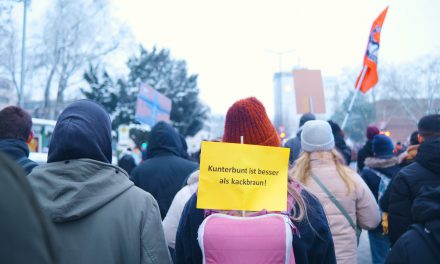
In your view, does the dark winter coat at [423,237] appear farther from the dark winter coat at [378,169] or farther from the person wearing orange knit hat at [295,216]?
the dark winter coat at [378,169]

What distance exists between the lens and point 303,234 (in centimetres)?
203

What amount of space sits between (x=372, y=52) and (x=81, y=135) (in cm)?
676

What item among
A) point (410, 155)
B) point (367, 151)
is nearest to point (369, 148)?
point (367, 151)

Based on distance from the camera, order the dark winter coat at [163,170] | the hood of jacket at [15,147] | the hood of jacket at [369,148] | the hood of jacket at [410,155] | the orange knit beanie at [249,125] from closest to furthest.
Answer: the orange knit beanie at [249,125]
the hood of jacket at [15,147]
the dark winter coat at [163,170]
the hood of jacket at [410,155]
the hood of jacket at [369,148]

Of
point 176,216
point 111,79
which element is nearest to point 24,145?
point 176,216

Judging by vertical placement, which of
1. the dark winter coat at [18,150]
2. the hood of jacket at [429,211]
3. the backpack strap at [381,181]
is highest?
the dark winter coat at [18,150]

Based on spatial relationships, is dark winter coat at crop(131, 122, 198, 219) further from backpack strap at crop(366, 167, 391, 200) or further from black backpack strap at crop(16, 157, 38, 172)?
backpack strap at crop(366, 167, 391, 200)

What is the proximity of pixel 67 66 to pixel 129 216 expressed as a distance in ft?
104

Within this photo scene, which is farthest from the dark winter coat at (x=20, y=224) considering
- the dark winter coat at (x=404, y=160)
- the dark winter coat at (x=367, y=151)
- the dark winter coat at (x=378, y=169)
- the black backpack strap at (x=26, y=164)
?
the dark winter coat at (x=367, y=151)

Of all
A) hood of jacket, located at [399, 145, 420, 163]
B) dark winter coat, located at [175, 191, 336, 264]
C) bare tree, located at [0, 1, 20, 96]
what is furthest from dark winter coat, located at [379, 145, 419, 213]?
bare tree, located at [0, 1, 20, 96]

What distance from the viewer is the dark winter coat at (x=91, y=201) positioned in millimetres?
1963

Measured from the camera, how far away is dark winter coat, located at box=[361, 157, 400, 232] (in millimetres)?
5758

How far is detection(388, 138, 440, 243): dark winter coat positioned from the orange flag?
407 centimetres

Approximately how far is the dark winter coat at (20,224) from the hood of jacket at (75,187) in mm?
1119
